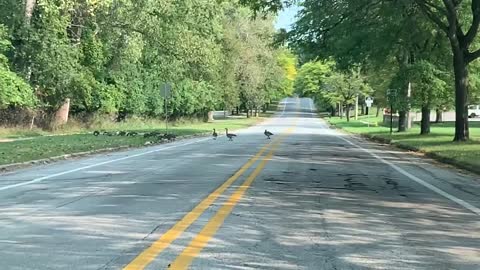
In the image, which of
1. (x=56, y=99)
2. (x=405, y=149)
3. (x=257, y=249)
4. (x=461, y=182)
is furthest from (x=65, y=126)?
(x=257, y=249)

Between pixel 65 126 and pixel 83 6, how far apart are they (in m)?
8.00

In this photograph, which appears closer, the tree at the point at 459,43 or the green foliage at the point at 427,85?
the tree at the point at 459,43

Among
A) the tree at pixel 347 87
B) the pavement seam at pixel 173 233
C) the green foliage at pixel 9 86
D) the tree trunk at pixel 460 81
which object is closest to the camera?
the pavement seam at pixel 173 233

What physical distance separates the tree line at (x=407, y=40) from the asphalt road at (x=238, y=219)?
10025 mm

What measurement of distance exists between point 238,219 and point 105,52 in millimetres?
34220

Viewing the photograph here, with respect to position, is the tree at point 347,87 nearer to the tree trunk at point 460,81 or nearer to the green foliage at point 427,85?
the green foliage at point 427,85

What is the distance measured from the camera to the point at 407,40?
95.0 ft

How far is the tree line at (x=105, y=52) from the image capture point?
34.1 meters

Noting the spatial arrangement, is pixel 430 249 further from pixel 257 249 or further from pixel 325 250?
pixel 257 249

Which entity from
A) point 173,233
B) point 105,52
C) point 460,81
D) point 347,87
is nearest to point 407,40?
point 460,81

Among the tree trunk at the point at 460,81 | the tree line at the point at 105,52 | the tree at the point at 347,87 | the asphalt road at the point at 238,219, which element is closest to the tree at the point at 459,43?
the tree trunk at the point at 460,81

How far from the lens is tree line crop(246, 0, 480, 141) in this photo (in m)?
24.8

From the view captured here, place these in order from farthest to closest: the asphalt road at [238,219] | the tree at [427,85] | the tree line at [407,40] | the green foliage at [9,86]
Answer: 1. the green foliage at [9,86]
2. the tree at [427,85]
3. the tree line at [407,40]
4. the asphalt road at [238,219]

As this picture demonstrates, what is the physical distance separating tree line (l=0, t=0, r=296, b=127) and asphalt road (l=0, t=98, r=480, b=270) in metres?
13.7
